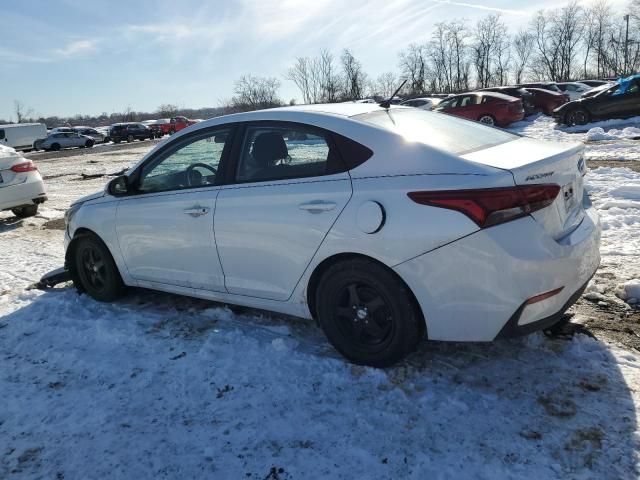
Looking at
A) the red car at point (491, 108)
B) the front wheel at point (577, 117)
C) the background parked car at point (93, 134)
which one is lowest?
the front wheel at point (577, 117)

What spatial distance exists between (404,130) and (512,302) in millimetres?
1220

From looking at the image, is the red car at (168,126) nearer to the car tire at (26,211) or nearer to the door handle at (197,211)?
the car tire at (26,211)

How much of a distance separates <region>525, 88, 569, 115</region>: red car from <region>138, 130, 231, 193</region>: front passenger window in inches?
949

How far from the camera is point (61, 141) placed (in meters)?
39.6

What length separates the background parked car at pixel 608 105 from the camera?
18016mm

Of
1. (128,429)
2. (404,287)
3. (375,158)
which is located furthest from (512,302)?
(128,429)

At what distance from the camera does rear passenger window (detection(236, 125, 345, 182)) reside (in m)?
3.20

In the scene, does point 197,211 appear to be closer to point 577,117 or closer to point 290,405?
point 290,405

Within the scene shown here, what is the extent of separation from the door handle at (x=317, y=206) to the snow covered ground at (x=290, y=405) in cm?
99

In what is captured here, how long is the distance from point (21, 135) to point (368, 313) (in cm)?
4604

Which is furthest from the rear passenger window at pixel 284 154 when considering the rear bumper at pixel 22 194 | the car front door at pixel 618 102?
the car front door at pixel 618 102

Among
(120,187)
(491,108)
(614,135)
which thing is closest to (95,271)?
(120,187)

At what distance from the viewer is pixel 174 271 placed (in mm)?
4004

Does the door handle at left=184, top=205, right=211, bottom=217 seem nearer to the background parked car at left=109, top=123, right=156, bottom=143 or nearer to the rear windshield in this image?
the rear windshield
